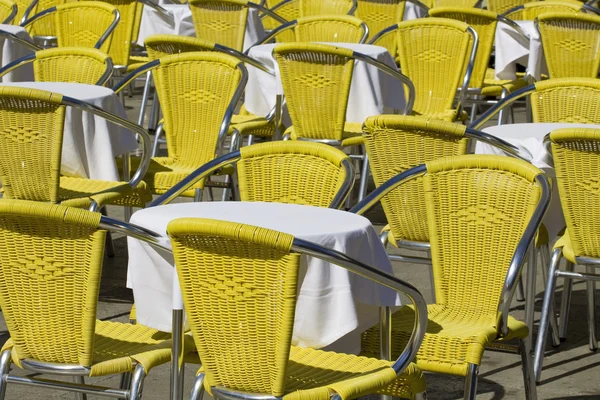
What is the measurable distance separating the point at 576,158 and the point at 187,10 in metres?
5.06

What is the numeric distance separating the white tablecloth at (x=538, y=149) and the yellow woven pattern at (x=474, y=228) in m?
0.74

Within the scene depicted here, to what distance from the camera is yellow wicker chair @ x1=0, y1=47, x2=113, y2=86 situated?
623cm

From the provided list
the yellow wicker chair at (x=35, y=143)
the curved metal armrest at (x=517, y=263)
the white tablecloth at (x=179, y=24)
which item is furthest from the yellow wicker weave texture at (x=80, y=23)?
the curved metal armrest at (x=517, y=263)

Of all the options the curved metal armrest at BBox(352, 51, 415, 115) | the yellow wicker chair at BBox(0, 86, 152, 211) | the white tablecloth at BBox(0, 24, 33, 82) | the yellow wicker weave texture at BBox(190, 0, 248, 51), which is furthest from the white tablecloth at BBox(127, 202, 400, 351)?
the yellow wicker weave texture at BBox(190, 0, 248, 51)

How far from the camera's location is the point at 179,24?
29.1ft

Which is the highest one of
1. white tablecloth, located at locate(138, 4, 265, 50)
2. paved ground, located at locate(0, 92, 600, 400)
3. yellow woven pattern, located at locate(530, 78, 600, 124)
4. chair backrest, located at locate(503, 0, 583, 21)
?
yellow woven pattern, located at locate(530, 78, 600, 124)

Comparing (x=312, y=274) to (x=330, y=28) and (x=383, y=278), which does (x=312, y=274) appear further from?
(x=330, y=28)

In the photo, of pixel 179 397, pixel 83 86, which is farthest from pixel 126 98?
pixel 179 397

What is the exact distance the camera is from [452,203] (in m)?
3.98

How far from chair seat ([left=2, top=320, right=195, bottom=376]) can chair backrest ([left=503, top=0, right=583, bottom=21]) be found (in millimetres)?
5894

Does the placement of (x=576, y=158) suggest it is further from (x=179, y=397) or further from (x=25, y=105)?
(x=25, y=105)

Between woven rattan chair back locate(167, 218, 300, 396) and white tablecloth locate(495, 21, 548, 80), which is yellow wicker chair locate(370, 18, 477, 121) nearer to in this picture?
white tablecloth locate(495, 21, 548, 80)

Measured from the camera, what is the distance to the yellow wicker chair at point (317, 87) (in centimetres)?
604

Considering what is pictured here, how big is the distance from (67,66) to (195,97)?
2.60 ft
